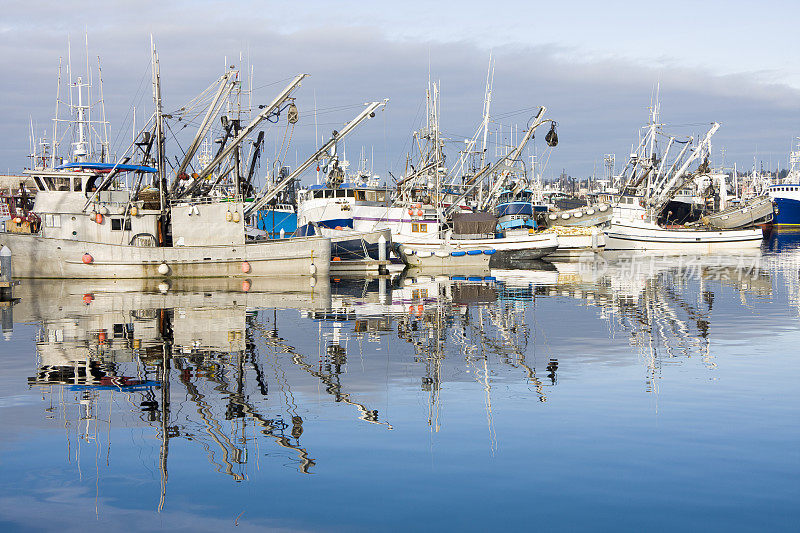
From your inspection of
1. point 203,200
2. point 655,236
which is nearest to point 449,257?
point 203,200

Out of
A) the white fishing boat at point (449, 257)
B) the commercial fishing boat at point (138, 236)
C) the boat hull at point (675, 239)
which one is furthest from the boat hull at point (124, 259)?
the boat hull at point (675, 239)

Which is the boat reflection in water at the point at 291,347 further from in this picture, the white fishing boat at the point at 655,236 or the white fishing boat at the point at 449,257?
the white fishing boat at the point at 655,236

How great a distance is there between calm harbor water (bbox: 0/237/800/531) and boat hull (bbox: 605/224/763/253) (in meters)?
46.2

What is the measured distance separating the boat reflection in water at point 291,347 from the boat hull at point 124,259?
0.80 m

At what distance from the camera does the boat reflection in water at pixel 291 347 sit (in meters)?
13.4

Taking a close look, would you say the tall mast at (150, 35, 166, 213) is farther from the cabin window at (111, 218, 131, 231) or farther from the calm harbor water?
the calm harbor water

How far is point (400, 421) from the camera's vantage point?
13.4 m

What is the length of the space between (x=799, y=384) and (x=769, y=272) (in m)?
33.6

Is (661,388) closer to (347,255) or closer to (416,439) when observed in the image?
(416,439)

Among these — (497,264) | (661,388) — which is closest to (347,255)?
(497,264)

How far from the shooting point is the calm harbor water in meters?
9.55

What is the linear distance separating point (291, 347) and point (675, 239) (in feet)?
198

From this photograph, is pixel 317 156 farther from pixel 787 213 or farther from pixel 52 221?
pixel 787 213

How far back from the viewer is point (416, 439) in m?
12.3
